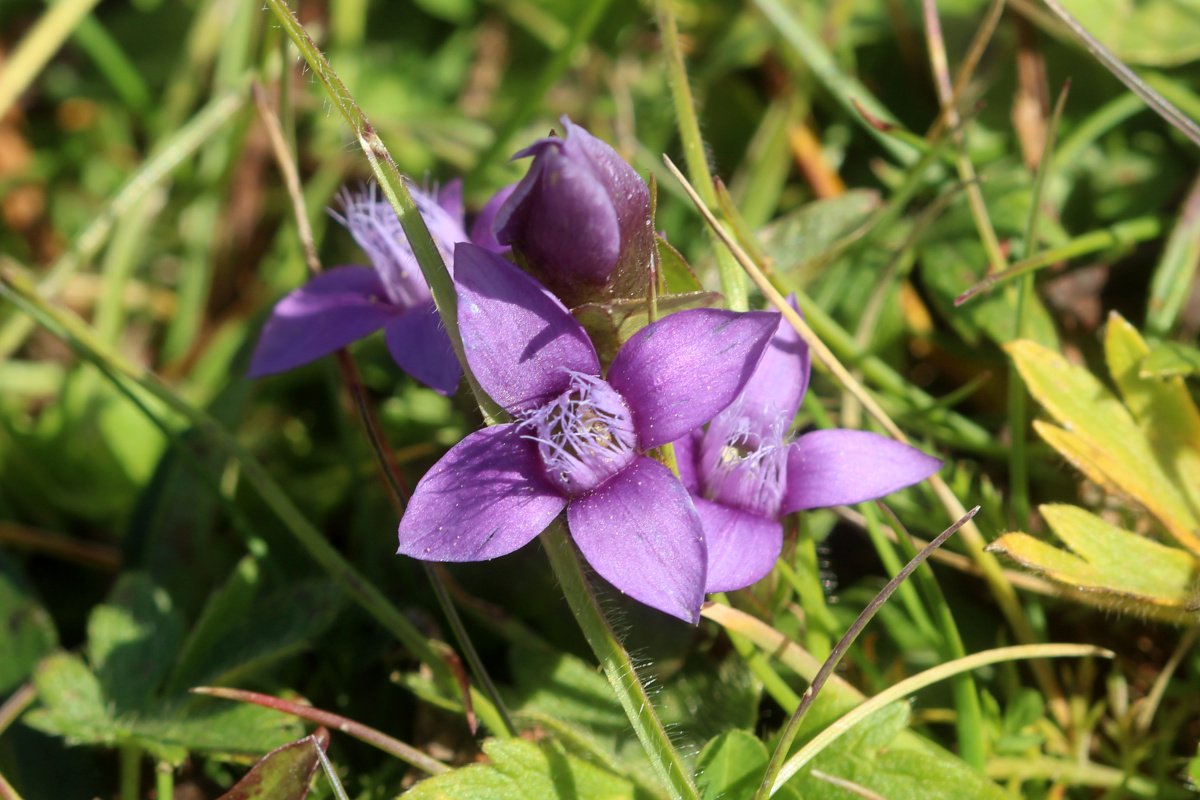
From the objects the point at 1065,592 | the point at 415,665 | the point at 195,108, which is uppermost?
the point at 195,108

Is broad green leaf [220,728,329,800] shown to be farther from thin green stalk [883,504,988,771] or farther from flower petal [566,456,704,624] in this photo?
thin green stalk [883,504,988,771]

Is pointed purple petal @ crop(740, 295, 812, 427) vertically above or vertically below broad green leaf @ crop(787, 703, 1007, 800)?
above

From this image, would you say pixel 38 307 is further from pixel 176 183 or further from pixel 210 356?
pixel 176 183

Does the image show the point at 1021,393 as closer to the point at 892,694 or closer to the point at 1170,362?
the point at 1170,362

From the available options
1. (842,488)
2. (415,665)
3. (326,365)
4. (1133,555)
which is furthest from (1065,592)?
(326,365)

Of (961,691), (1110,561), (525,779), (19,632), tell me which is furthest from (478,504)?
(19,632)

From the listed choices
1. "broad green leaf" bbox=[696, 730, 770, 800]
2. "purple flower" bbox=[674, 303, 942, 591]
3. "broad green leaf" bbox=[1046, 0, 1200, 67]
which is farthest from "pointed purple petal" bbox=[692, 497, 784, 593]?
"broad green leaf" bbox=[1046, 0, 1200, 67]
